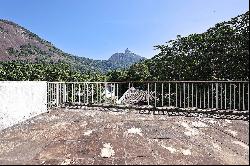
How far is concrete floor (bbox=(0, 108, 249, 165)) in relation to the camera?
17.8 ft

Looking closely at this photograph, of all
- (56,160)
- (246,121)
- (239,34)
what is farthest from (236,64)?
(56,160)

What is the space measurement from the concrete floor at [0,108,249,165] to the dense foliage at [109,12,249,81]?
21.2 feet

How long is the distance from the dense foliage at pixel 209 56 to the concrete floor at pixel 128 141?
6454 mm

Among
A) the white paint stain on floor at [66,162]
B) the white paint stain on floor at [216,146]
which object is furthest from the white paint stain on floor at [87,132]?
the white paint stain on floor at [216,146]

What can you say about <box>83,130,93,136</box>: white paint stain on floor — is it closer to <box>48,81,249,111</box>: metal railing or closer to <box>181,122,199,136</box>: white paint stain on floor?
<box>181,122,199,136</box>: white paint stain on floor

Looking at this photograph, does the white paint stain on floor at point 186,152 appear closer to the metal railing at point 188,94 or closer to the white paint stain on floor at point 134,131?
the white paint stain on floor at point 134,131

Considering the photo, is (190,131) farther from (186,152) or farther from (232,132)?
(186,152)

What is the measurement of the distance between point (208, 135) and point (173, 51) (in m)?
14.2

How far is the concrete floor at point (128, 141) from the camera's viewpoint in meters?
5.41

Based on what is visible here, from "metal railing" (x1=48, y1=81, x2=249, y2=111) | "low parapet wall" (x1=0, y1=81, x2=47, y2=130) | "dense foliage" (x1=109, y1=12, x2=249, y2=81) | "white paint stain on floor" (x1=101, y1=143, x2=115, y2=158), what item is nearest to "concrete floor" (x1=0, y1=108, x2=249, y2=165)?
"white paint stain on floor" (x1=101, y1=143, x2=115, y2=158)

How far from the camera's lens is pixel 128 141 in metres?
6.26

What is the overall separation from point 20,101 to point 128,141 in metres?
4.88

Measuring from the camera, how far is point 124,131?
6.92 meters

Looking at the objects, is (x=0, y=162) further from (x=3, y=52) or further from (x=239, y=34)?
(x=3, y=52)
